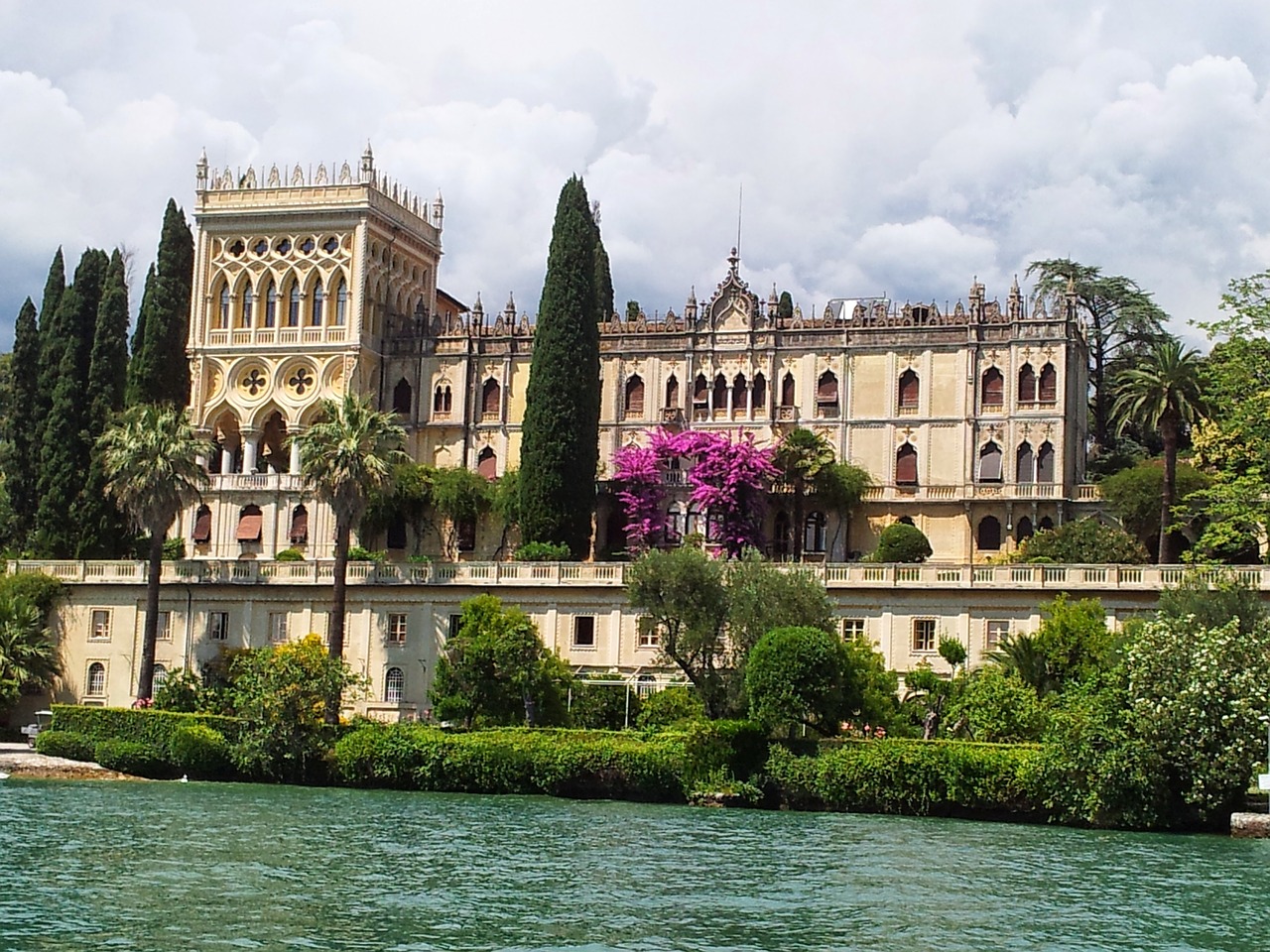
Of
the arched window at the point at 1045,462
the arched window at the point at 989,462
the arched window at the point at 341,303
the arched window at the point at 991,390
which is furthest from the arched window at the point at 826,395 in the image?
the arched window at the point at 341,303

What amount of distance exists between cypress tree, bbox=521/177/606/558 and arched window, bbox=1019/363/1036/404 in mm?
15870

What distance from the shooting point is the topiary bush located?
64.9 metres

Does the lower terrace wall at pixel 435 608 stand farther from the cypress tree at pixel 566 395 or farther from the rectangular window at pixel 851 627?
the cypress tree at pixel 566 395

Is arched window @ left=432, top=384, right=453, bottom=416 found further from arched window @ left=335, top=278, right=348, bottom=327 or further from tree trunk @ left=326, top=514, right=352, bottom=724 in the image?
tree trunk @ left=326, top=514, right=352, bottom=724

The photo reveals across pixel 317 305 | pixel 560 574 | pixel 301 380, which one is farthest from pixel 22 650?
pixel 317 305

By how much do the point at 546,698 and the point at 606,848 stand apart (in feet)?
56.9

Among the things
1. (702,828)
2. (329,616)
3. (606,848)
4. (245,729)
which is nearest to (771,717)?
(702,828)

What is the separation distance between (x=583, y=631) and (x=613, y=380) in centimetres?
1725

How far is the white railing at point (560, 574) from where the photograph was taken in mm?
54938

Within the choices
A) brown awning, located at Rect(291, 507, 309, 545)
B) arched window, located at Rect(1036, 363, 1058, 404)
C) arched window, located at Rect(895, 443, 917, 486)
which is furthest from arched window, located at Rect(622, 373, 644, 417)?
arched window, located at Rect(1036, 363, 1058, 404)

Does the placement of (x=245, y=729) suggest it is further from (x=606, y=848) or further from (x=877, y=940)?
(x=877, y=940)

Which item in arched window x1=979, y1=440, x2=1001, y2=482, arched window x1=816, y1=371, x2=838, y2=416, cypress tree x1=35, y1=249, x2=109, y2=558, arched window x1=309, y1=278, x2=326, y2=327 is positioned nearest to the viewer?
cypress tree x1=35, y1=249, x2=109, y2=558

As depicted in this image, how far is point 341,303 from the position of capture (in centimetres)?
7638

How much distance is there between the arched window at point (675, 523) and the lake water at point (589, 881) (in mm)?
25784
